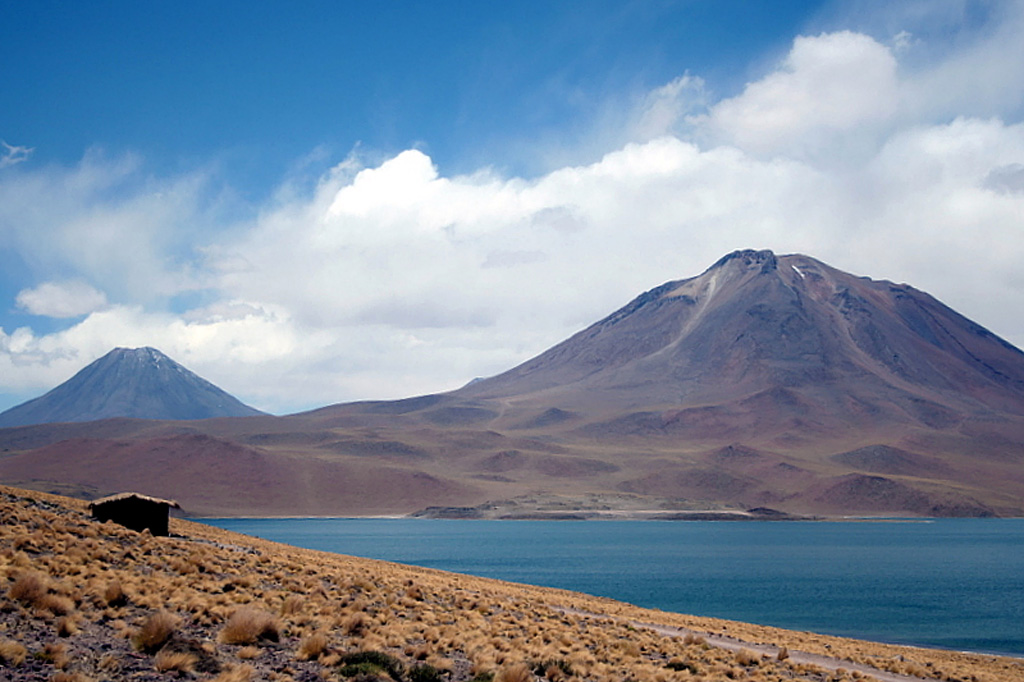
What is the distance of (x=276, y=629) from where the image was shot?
13492mm

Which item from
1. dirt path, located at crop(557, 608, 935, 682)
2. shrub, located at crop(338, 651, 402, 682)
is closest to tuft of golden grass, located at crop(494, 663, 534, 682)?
shrub, located at crop(338, 651, 402, 682)

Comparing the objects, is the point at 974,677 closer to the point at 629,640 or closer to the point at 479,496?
the point at 629,640

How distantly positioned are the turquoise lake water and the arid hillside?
860 inches

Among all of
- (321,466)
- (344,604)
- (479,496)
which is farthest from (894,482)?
(344,604)

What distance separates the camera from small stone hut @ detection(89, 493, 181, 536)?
→ 74.8 feet

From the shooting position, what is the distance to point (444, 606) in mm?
19516

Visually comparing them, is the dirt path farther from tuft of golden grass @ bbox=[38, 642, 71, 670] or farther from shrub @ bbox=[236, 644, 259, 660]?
tuft of golden grass @ bbox=[38, 642, 71, 670]

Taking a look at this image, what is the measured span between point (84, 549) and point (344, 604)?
15.5 ft

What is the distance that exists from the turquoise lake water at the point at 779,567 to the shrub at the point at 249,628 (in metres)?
32.5

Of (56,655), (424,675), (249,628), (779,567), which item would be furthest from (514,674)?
(779,567)

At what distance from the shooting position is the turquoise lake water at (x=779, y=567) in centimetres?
4446

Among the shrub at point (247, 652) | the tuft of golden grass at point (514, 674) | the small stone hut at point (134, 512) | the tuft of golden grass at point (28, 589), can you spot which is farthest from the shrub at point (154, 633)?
the small stone hut at point (134, 512)

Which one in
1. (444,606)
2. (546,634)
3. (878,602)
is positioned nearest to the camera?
(546,634)

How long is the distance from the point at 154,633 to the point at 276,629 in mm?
2032
